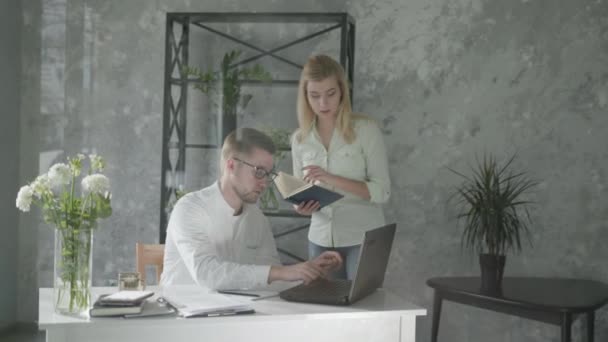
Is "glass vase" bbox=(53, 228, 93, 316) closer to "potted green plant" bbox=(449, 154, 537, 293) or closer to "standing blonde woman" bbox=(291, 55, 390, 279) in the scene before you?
"standing blonde woman" bbox=(291, 55, 390, 279)

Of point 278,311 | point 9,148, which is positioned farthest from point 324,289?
point 9,148

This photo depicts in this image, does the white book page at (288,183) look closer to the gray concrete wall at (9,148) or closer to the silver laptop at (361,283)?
the silver laptop at (361,283)

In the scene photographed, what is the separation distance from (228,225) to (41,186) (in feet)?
2.57

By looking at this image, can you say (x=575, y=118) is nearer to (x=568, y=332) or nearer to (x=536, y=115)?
(x=536, y=115)

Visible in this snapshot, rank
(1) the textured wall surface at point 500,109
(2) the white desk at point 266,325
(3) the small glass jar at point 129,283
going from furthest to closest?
(1) the textured wall surface at point 500,109
(3) the small glass jar at point 129,283
(2) the white desk at point 266,325

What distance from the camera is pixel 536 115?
174 inches

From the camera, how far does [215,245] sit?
272 centimetres

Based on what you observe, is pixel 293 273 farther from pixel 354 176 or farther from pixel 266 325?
pixel 354 176

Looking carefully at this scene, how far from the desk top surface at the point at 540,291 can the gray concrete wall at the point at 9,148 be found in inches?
105

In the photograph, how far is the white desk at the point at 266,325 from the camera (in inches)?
81.1

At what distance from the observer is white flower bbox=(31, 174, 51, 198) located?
7.16 feet

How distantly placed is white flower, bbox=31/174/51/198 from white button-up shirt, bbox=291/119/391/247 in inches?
60.5

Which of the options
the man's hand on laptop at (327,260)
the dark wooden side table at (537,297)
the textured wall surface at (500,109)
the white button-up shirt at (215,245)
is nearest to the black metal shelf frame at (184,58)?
the textured wall surface at (500,109)

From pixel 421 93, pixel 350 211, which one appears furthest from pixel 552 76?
pixel 350 211
